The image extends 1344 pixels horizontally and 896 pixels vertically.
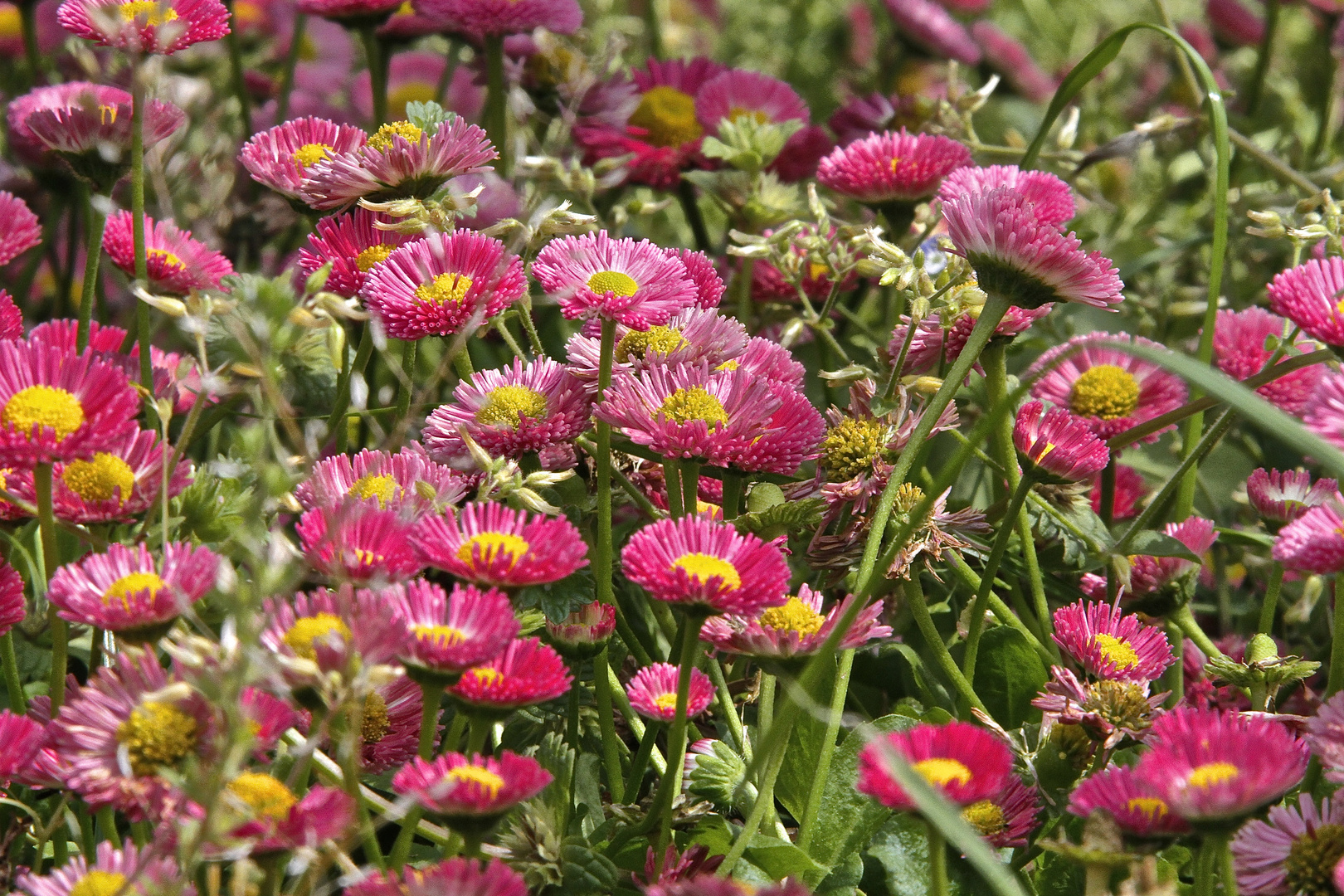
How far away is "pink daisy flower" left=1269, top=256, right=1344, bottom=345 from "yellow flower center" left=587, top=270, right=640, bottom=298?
0.40 meters

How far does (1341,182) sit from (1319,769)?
104 centimetres

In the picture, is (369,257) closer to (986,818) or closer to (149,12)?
(149,12)

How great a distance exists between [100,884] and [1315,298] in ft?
2.40

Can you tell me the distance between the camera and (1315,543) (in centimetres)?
76

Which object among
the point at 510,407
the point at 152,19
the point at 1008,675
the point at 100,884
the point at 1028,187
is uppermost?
the point at 152,19

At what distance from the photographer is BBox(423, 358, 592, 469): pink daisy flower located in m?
0.92

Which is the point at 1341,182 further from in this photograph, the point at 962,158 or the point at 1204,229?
the point at 962,158

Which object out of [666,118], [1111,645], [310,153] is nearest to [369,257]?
[310,153]

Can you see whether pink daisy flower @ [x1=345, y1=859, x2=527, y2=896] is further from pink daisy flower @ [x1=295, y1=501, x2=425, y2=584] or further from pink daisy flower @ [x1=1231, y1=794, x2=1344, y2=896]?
pink daisy flower @ [x1=1231, y1=794, x2=1344, y2=896]

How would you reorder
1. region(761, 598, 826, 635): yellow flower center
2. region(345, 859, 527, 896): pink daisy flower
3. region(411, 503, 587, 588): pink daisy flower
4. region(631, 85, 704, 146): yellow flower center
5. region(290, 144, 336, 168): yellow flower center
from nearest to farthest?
1. region(345, 859, 527, 896): pink daisy flower
2. region(411, 503, 587, 588): pink daisy flower
3. region(761, 598, 826, 635): yellow flower center
4. region(290, 144, 336, 168): yellow flower center
5. region(631, 85, 704, 146): yellow flower center

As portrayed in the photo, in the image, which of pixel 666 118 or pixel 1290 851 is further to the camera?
pixel 666 118

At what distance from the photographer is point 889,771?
2.00 ft

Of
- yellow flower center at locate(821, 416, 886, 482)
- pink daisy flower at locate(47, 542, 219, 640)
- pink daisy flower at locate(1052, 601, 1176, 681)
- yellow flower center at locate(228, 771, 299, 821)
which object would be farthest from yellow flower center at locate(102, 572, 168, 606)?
pink daisy flower at locate(1052, 601, 1176, 681)

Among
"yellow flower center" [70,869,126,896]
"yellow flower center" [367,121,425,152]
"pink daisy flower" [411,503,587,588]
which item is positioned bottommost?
"yellow flower center" [70,869,126,896]
